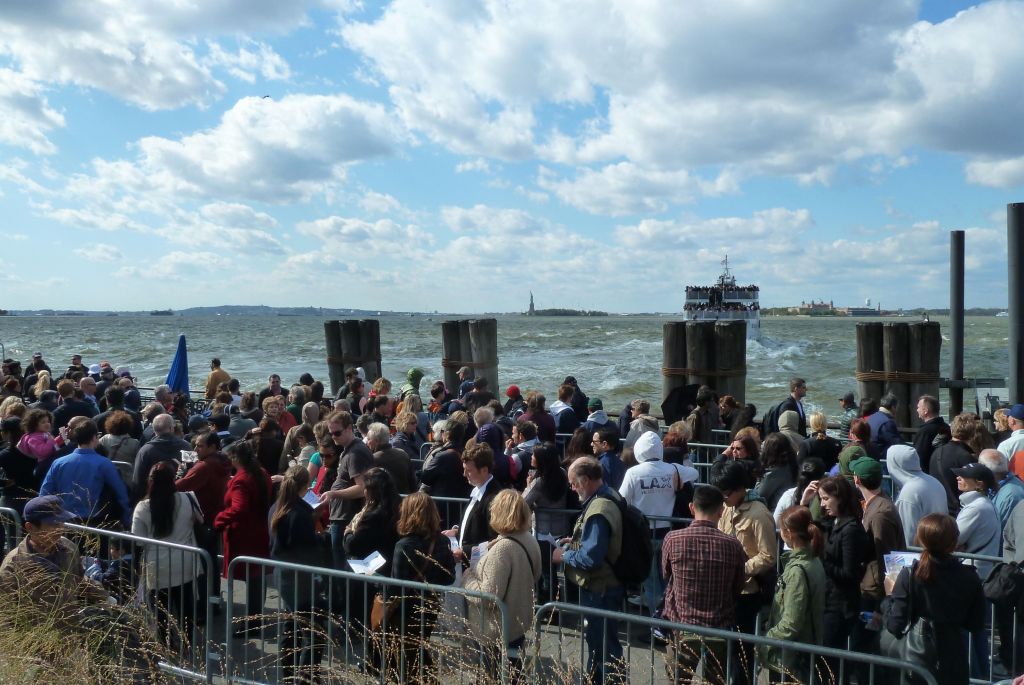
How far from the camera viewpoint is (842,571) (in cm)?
466

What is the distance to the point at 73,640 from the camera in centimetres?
482

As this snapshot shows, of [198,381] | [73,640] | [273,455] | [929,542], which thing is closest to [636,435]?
[273,455]

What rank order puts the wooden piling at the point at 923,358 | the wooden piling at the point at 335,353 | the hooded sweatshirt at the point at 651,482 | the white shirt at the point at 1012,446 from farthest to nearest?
the wooden piling at the point at 335,353 → the wooden piling at the point at 923,358 → the white shirt at the point at 1012,446 → the hooded sweatshirt at the point at 651,482

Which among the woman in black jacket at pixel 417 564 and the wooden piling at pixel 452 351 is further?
the wooden piling at pixel 452 351

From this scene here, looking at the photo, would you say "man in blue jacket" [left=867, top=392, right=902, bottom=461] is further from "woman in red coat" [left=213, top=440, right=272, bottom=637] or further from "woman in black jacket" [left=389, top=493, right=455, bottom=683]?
"woman in red coat" [left=213, top=440, right=272, bottom=637]

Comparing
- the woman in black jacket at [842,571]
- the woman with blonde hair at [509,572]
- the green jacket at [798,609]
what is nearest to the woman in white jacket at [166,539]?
the woman with blonde hair at [509,572]

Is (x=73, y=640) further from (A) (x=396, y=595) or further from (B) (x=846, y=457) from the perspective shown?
(B) (x=846, y=457)

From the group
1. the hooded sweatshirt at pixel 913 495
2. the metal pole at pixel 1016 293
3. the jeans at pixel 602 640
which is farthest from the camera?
the metal pole at pixel 1016 293

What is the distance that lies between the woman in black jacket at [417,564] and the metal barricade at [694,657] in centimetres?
63

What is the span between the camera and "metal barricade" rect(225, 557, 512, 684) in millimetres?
4438

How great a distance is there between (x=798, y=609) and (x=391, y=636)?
2.20 m

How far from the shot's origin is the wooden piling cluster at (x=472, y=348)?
1466 centimetres

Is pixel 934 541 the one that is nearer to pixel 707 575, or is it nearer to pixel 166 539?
pixel 707 575

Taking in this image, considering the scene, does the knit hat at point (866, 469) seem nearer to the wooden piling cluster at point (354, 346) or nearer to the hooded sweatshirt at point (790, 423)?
the hooded sweatshirt at point (790, 423)
